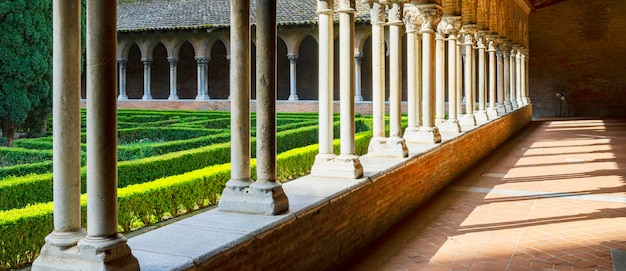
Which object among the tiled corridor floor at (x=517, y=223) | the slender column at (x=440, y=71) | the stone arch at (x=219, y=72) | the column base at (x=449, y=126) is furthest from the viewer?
the stone arch at (x=219, y=72)

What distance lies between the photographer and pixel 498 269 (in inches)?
191

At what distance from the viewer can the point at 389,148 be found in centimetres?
723

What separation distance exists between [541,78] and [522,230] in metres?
23.4

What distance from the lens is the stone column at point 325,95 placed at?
5.82 metres

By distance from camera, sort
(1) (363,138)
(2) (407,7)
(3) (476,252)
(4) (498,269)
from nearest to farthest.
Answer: (4) (498,269) → (3) (476,252) → (2) (407,7) → (1) (363,138)

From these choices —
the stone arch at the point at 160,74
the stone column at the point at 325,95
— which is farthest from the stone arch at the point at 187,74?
the stone column at the point at 325,95

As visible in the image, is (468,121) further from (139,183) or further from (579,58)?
(579,58)

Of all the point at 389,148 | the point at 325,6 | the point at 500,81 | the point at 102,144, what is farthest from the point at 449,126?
the point at 102,144

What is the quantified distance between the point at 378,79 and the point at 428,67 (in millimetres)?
2419

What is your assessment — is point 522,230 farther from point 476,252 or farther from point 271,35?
point 271,35

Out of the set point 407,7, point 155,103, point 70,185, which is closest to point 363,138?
point 407,7

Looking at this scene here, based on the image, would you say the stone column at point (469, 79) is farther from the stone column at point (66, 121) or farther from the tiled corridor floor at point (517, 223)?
the stone column at point (66, 121)

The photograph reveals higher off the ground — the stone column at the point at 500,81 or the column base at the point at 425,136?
the stone column at the point at 500,81

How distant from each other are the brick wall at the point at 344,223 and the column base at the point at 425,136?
0.19 meters
